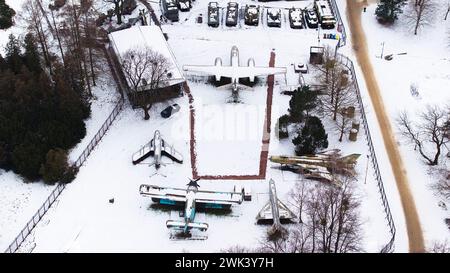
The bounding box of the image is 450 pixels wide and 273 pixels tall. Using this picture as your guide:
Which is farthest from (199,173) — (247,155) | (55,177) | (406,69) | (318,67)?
(406,69)

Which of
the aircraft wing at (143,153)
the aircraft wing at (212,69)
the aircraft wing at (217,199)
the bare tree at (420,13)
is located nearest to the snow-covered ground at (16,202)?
the aircraft wing at (143,153)

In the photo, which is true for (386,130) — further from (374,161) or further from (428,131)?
(374,161)

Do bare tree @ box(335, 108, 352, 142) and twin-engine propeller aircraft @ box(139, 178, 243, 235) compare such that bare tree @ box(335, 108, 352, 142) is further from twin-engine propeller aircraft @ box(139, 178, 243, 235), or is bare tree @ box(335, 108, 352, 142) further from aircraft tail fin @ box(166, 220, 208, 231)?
aircraft tail fin @ box(166, 220, 208, 231)

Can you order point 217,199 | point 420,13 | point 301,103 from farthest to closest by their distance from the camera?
point 420,13 < point 301,103 < point 217,199

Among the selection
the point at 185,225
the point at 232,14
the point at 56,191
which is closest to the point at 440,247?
the point at 185,225

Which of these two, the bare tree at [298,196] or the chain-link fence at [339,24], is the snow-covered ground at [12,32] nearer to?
the chain-link fence at [339,24]
